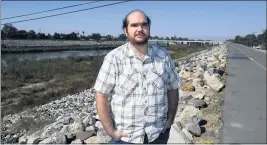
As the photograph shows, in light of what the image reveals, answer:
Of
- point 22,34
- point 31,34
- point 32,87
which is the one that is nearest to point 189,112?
point 32,87

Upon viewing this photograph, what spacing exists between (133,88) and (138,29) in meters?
0.47

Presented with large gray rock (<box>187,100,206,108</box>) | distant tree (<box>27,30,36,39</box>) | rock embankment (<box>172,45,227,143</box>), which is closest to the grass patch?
rock embankment (<box>172,45,227,143</box>)

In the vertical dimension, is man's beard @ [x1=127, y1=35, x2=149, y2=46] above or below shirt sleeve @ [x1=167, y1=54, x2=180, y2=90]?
above

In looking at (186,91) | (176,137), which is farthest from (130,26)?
(186,91)

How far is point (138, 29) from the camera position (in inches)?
108

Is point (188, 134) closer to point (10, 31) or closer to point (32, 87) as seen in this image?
point (32, 87)

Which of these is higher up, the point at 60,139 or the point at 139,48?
the point at 139,48

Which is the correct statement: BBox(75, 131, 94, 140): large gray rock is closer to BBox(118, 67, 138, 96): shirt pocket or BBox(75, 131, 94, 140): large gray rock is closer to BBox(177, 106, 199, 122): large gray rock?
BBox(177, 106, 199, 122): large gray rock

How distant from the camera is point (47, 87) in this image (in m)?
24.7

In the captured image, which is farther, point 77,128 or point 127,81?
point 77,128

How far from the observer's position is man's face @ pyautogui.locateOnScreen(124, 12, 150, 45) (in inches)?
109

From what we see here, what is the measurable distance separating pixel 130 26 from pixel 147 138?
0.93 metres

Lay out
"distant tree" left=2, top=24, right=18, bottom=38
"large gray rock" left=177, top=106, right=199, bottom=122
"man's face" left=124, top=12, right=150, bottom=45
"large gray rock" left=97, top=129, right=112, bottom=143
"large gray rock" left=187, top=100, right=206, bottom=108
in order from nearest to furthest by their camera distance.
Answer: "man's face" left=124, top=12, right=150, bottom=45, "large gray rock" left=97, top=129, right=112, bottom=143, "large gray rock" left=177, top=106, right=199, bottom=122, "large gray rock" left=187, top=100, right=206, bottom=108, "distant tree" left=2, top=24, right=18, bottom=38

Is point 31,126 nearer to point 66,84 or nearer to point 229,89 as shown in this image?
point 229,89
